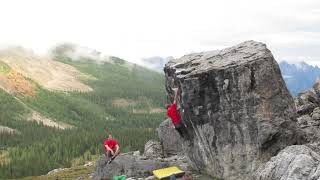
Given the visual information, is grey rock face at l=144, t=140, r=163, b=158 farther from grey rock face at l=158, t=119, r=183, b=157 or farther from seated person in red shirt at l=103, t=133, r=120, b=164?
seated person in red shirt at l=103, t=133, r=120, b=164

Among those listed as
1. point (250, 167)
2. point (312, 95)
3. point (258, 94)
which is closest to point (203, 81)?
point (258, 94)

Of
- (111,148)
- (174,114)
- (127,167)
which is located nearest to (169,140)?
(127,167)

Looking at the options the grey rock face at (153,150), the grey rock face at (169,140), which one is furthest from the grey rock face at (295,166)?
the grey rock face at (153,150)

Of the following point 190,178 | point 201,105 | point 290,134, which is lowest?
point 190,178

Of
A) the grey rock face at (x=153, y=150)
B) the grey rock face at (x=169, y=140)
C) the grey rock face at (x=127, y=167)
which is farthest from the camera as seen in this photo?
the grey rock face at (x=153, y=150)

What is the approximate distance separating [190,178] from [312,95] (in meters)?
37.1

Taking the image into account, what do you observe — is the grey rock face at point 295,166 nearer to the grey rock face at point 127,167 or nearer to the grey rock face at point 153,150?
the grey rock face at point 127,167

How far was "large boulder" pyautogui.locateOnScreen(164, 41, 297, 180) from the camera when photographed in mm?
42688

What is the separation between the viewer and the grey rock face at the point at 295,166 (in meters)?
30.1

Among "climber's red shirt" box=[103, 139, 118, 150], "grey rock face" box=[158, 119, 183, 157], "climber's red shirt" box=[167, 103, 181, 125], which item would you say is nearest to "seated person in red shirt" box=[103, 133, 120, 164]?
"climber's red shirt" box=[103, 139, 118, 150]

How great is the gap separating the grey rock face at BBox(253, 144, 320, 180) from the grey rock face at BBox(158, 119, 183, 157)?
31.5 meters

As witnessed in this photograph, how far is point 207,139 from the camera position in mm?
45969

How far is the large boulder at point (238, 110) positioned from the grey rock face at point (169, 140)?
811 inches

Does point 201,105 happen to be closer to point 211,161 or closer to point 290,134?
point 211,161
